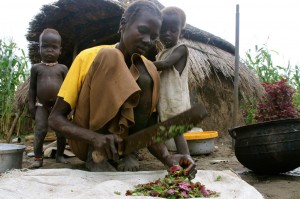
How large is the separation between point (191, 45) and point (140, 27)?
276 cm

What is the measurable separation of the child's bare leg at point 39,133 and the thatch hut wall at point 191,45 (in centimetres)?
196

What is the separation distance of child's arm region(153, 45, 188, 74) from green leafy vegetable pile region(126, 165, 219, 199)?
4.07 ft

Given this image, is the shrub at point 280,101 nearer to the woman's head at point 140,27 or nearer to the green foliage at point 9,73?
the woman's head at point 140,27

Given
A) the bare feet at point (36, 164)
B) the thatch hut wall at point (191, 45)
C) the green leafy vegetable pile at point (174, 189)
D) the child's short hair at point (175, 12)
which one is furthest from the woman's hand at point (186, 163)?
the thatch hut wall at point (191, 45)

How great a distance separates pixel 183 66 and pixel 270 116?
114 centimetres

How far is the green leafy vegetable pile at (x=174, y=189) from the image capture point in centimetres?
171

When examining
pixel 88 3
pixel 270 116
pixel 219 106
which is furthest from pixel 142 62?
pixel 219 106

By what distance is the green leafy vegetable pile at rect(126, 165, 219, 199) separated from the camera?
171 cm

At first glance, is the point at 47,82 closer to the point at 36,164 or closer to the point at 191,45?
the point at 36,164

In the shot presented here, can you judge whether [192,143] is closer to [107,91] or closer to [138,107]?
[138,107]

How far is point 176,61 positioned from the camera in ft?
10.2

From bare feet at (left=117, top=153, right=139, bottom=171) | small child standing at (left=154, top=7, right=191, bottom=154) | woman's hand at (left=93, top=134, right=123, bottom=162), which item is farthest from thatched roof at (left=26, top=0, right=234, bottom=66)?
woman's hand at (left=93, top=134, right=123, bottom=162)

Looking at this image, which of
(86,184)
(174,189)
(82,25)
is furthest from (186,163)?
(82,25)

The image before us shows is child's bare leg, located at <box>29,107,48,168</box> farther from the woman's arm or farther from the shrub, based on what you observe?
the shrub
